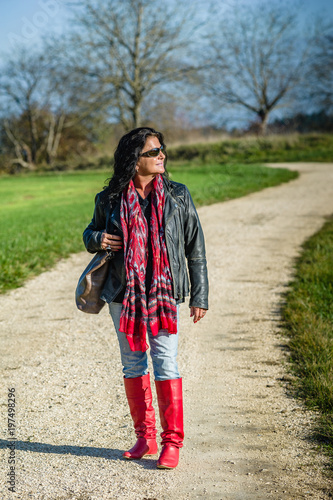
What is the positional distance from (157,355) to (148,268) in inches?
19.3

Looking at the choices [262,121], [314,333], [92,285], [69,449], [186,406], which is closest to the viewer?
[92,285]

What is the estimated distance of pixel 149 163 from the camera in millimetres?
2947

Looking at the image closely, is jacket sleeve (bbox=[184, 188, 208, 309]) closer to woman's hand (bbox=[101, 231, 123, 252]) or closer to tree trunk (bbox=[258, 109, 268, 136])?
woman's hand (bbox=[101, 231, 123, 252])

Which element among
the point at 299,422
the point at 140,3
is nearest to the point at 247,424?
the point at 299,422

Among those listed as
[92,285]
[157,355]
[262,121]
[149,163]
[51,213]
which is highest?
[262,121]

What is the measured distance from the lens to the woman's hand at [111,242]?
2900mm

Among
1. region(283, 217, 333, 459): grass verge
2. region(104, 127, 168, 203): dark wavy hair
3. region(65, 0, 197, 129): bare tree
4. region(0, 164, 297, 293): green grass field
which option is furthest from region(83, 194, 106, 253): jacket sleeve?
region(65, 0, 197, 129): bare tree

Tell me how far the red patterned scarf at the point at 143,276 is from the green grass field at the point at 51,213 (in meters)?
0.72

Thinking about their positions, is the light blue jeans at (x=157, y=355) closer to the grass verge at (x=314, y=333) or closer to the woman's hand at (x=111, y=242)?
the woman's hand at (x=111, y=242)

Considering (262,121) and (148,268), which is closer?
(148,268)

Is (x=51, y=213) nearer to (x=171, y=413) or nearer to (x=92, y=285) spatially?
(x=92, y=285)

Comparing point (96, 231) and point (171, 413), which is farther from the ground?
point (96, 231)

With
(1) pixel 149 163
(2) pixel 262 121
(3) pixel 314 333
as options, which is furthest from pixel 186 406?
(2) pixel 262 121

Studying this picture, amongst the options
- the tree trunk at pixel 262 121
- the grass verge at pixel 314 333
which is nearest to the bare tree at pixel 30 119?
the tree trunk at pixel 262 121
